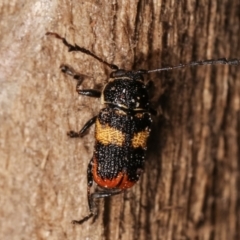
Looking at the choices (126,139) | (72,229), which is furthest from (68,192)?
(126,139)

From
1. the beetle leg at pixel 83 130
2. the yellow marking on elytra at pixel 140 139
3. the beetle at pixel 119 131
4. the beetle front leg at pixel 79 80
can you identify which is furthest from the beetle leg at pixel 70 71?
the yellow marking on elytra at pixel 140 139

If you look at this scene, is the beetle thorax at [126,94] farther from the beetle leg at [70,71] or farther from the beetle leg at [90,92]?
the beetle leg at [70,71]

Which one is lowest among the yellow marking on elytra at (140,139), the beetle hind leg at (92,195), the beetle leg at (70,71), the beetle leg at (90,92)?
the beetle hind leg at (92,195)

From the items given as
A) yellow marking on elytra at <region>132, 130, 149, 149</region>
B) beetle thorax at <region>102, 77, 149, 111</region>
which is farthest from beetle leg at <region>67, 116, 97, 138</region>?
yellow marking on elytra at <region>132, 130, 149, 149</region>

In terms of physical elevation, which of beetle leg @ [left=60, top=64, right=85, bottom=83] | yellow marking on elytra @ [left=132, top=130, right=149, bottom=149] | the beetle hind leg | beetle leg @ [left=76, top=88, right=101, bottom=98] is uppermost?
beetle leg @ [left=60, top=64, right=85, bottom=83]

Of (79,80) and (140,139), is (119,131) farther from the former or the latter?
(79,80)

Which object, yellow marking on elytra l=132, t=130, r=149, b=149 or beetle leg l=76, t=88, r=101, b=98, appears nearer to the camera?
beetle leg l=76, t=88, r=101, b=98

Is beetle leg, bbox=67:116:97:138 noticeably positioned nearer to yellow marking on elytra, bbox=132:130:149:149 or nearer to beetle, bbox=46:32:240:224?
beetle, bbox=46:32:240:224

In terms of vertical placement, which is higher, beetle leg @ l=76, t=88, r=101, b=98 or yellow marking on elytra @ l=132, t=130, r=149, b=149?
beetle leg @ l=76, t=88, r=101, b=98
